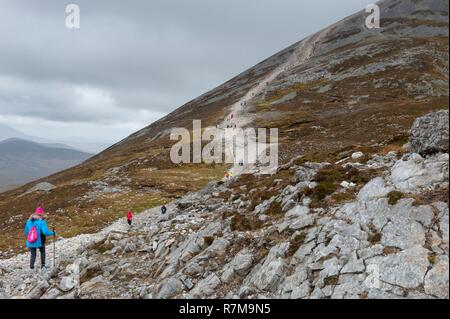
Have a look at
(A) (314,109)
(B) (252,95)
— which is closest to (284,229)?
(A) (314,109)

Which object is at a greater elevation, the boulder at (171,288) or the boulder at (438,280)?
the boulder at (438,280)

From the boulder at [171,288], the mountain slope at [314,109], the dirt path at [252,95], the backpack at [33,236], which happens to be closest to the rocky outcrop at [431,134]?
the mountain slope at [314,109]

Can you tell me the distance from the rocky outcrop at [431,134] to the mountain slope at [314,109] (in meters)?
4.98

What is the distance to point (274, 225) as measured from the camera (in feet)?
56.2

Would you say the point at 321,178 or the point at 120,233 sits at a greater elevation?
the point at 321,178

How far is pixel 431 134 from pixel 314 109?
75313mm

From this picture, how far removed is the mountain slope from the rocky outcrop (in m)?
4.98

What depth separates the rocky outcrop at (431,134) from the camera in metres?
15.8

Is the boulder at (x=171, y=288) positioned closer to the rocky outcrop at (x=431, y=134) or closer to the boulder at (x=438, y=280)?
the boulder at (x=438, y=280)

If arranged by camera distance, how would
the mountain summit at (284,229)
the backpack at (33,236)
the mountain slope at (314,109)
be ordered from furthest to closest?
the mountain slope at (314,109)
the backpack at (33,236)
the mountain summit at (284,229)

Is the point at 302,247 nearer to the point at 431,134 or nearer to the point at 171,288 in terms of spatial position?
the point at 171,288

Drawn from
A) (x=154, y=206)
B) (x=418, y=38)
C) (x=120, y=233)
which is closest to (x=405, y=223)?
(x=120, y=233)
